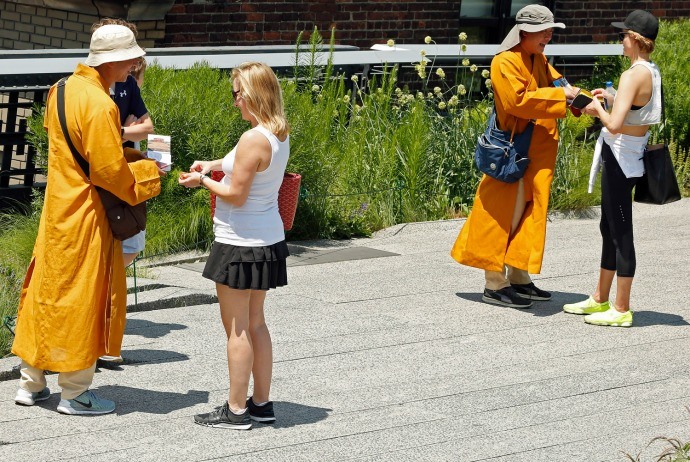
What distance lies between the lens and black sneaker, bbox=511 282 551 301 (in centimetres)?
837

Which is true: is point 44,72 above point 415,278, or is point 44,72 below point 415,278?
above

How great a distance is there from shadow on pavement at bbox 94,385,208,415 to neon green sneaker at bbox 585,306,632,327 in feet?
9.29

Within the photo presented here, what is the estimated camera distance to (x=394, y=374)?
21.8 feet

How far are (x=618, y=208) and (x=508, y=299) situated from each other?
1.01 metres

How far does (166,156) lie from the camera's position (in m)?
6.01

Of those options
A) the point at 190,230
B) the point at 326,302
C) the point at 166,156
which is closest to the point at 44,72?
the point at 190,230

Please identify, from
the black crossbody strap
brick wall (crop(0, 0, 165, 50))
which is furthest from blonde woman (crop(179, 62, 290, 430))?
brick wall (crop(0, 0, 165, 50))

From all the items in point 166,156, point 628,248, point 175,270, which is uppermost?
point 166,156

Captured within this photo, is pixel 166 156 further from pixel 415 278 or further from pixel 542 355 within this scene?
pixel 415 278

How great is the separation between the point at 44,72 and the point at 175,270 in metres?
1.96

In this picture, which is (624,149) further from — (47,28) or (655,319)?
(47,28)

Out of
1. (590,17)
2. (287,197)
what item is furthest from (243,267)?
(590,17)

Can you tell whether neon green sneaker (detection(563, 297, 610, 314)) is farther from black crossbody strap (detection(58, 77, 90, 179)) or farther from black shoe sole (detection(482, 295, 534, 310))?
black crossbody strap (detection(58, 77, 90, 179))

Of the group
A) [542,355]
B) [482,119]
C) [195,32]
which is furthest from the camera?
[195,32]
